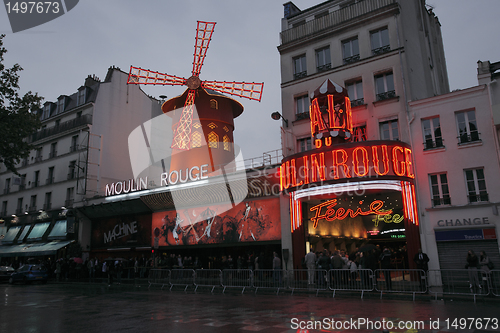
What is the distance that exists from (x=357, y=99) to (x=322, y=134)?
3.13m

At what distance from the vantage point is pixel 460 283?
36.2ft

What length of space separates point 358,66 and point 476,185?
6.83 m

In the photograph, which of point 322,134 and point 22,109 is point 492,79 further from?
point 22,109

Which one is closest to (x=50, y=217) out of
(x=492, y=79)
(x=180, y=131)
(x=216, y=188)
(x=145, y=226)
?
(x=145, y=226)

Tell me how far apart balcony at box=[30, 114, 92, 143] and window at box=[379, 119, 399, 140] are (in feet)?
70.8

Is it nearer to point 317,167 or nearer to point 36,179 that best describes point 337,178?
point 317,167

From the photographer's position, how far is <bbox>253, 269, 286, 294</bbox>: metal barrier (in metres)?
13.2

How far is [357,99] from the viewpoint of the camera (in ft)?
55.0

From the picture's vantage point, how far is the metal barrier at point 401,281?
1092 cm

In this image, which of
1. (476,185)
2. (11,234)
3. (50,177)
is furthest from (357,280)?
(11,234)

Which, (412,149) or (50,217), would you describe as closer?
(412,149)

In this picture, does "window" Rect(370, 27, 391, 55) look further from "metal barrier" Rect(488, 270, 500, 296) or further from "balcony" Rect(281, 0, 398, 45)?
"metal barrier" Rect(488, 270, 500, 296)

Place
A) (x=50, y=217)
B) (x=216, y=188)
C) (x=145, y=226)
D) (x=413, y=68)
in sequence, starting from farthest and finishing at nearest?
(x=50, y=217), (x=145, y=226), (x=216, y=188), (x=413, y=68)

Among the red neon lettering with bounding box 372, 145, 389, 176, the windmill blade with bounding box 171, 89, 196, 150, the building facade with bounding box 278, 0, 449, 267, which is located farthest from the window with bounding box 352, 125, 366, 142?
the windmill blade with bounding box 171, 89, 196, 150
